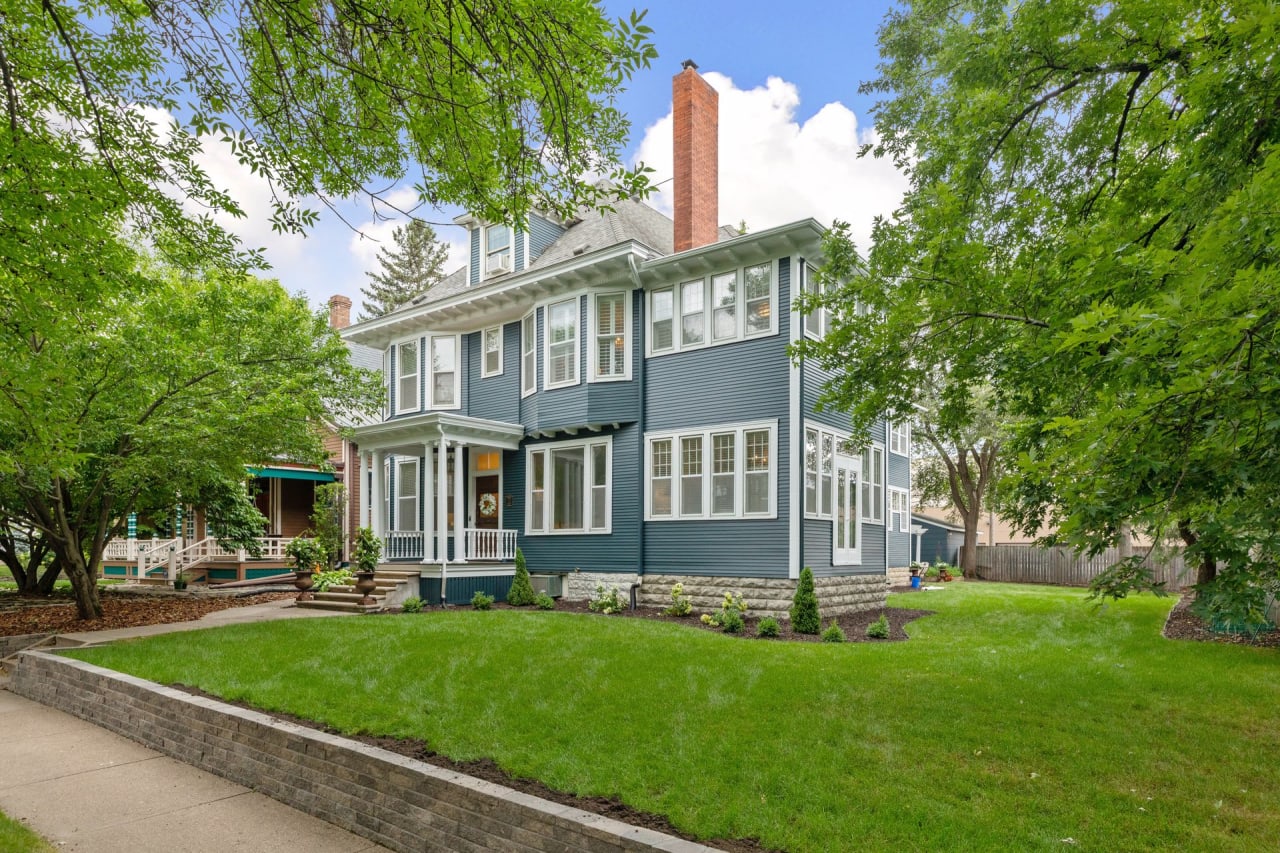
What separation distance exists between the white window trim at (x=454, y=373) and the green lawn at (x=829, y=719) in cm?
770

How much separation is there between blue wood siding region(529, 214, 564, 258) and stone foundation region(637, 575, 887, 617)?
780 centimetres

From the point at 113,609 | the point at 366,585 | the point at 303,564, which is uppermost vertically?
the point at 303,564

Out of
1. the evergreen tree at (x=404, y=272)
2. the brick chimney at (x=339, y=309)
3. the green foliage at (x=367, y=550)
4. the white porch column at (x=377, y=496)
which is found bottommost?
the green foliage at (x=367, y=550)

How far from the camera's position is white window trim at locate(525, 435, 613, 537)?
1477cm

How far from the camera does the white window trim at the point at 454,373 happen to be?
17.5 meters

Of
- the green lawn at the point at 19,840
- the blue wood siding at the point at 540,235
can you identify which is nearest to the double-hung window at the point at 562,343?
the blue wood siding at the point at 540,235

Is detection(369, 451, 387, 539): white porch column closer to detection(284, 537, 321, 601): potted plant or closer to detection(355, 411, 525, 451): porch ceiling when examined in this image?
detection(355, 411, 525, 451): porch ceiling

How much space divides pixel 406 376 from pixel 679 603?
361 inches

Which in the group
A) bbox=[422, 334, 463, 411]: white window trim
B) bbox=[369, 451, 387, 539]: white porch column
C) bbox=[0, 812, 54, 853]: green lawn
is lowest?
bbox=[0, 812, 54, 853]: green lawn

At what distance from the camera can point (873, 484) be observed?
52.4 feet

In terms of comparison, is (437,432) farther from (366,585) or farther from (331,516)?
(331,516)

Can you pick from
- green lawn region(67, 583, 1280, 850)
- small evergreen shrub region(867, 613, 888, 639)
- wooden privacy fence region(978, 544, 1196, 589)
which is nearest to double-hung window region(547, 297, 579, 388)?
green lawn region(67, 583, 1280, 850)

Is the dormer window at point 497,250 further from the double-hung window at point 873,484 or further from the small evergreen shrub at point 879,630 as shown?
the small evergreen shrub at point 879,630

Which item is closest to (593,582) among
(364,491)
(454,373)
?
(454,373)
